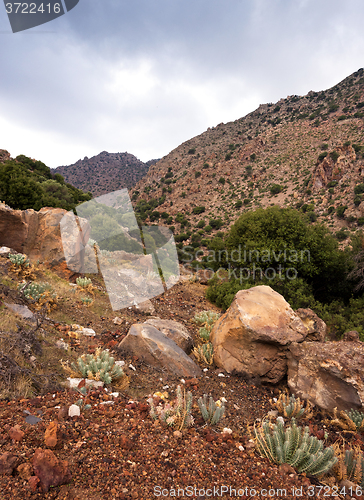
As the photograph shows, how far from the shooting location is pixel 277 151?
5816cm

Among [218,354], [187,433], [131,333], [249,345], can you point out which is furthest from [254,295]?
[187,433]

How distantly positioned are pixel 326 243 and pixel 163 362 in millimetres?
12567

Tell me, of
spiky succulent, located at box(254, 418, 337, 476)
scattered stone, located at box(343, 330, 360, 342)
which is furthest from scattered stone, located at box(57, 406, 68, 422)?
scattered stone, located at box(343, 330, 360, 342)

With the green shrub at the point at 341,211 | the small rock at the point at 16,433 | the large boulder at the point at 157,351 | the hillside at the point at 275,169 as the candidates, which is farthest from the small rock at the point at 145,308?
the green shrub at the point at 341,211

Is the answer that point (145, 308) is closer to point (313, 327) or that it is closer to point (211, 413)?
point (313, 327)

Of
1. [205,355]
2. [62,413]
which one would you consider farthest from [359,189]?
[62,413]

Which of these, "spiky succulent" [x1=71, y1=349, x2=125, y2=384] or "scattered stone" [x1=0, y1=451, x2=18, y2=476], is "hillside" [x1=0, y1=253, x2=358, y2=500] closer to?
"scattered stone" [x1=0, y1=451, x2=18, y2=476]

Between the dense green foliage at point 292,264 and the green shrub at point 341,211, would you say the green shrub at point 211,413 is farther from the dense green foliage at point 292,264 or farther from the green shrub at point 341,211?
the green shrub at point 341,211

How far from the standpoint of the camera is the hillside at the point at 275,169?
Answer: 129 ft

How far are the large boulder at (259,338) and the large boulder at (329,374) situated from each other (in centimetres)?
32

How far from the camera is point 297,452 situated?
2848 millimetres

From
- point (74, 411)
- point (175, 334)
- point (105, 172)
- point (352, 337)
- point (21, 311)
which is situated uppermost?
point (105, 172)

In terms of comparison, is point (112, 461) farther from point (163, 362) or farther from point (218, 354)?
point (218, 354)

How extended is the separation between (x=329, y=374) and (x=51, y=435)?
4.48m
